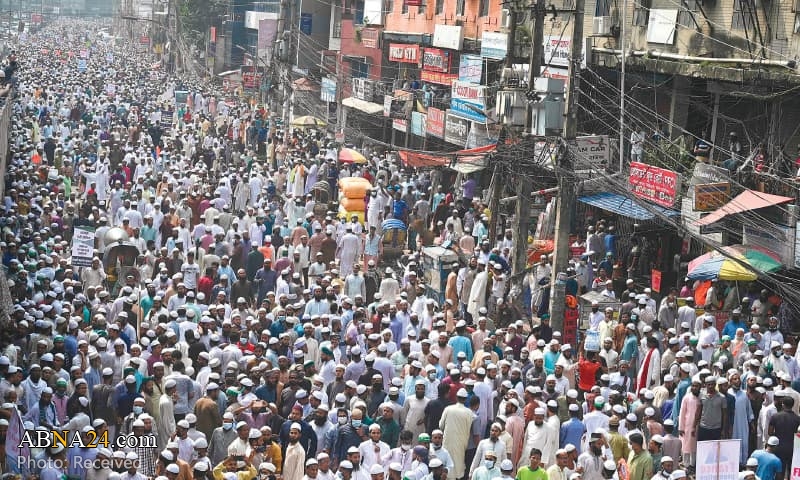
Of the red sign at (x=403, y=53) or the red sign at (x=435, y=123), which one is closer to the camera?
the red sign at (x=435, y=123)

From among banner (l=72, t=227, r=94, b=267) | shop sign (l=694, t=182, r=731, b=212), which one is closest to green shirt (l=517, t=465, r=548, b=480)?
banner (l=72, t=227, r=94, b=267)

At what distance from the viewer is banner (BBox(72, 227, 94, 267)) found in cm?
1731

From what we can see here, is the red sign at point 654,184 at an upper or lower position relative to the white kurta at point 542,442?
upper

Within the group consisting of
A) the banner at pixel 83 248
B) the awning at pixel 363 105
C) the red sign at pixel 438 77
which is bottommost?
the banner at pixel 83 248

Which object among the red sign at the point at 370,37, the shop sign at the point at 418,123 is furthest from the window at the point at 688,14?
the red sign at the point at 370,37

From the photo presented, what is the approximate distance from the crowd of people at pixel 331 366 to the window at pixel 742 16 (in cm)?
411

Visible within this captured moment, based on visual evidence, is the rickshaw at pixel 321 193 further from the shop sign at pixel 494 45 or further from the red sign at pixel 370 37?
the red sign at pixel 370 37

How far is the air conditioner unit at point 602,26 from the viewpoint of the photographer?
2530 centimetres

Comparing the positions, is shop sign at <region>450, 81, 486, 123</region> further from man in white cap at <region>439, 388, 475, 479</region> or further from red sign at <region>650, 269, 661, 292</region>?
man in white cap at <region>439, 388, 475, 479</region>

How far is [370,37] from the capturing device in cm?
4172

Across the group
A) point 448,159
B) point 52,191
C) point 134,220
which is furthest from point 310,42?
point 134,220

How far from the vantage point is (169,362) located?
43.5ft

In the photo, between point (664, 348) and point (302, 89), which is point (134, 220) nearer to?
point (664, 348)

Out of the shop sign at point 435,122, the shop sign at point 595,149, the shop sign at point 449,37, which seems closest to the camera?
the shop sign at point 595,149
